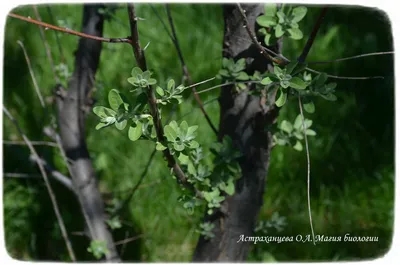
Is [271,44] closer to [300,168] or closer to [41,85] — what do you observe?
[300,168]

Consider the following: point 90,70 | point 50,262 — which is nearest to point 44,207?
point 50,262

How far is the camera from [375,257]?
A: 0.99m

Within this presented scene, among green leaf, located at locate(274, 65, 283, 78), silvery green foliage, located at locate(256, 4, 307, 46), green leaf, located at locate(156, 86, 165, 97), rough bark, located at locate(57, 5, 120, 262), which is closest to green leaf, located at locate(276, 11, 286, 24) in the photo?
silvery green foliage, located at locate(256, 4, 307, 46)

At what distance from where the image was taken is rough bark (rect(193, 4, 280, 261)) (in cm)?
80

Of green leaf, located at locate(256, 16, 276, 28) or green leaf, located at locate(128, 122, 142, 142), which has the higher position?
green leaf, located at locate(256, 16, 276, 28)

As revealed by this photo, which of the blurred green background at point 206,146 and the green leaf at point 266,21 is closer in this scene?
the green leaf at point 266,21

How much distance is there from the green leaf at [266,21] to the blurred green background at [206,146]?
0.42 meters

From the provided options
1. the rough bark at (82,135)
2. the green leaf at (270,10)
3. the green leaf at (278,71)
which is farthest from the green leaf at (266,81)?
the rough bark at (82,135)

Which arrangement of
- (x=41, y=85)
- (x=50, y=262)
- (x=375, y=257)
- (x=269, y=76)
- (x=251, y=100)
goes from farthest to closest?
(x=41, y=85) → (x=50, y=262) → (x=375, y=257) → (x=251, y=100) → (x=269, y=76)

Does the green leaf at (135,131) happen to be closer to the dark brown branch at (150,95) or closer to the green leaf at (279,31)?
the dark brown branch at (150,95)

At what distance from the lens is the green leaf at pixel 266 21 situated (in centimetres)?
73

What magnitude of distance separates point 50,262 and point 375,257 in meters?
0.66

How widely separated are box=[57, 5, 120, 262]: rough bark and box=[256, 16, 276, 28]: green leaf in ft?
1.25

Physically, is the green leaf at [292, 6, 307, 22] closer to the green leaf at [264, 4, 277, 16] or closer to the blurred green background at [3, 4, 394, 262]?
the green leaf at [264, 4, 277, 16]
